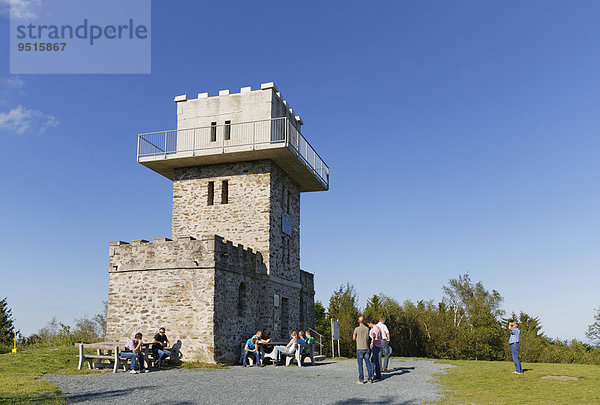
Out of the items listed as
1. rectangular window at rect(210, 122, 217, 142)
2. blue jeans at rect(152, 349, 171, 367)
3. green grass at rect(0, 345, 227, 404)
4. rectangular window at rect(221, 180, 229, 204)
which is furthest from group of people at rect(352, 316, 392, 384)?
rectangular window at rect(210, 122, 217, 142)

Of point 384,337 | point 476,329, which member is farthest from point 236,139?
point 476,329

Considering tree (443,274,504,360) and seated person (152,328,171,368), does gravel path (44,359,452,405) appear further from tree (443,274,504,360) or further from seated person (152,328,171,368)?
tree (443,274,504,360)

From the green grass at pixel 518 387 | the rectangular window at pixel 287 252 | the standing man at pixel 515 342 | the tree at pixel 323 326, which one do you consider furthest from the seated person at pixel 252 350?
the tree at pixel 323 326

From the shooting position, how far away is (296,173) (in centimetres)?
2114

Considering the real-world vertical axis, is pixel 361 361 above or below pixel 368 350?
below

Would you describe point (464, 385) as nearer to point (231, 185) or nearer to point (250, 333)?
point (250, 333)

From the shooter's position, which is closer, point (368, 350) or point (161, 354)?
point (368, 350)

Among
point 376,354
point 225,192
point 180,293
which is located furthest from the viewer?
point 225,192

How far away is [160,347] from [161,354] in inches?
8.9

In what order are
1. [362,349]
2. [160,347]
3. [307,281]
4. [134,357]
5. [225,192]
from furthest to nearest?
[307,281] → [225,192] → [160,347] → [134,357] → [362,349]

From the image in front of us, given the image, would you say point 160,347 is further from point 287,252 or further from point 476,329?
point 476,329

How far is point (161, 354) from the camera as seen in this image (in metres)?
14.5

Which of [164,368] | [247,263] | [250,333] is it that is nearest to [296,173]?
[247,263]

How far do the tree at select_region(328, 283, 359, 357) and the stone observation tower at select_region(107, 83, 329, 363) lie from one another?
10090 millimetres
